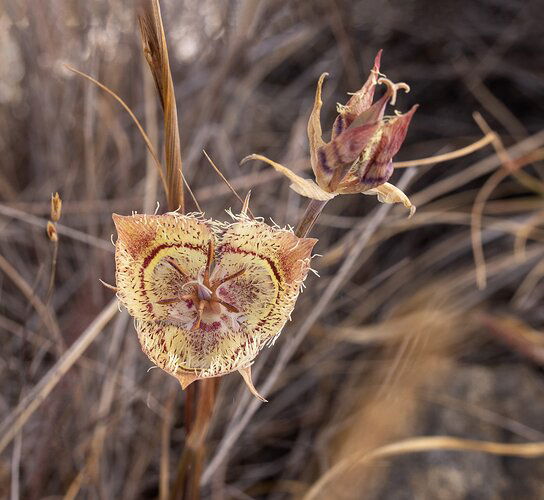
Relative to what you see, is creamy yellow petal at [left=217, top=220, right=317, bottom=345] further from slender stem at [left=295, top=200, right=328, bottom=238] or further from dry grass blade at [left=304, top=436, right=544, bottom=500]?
dry grass blade at [left=304, top=436, right=544, bottom=500]

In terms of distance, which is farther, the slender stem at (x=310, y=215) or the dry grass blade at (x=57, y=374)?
the dry grass blade at (x=57, y=374)

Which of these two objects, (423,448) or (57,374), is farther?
(423,448)

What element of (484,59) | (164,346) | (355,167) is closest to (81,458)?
(164,346)

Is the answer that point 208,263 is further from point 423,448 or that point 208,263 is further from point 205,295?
point 423,448

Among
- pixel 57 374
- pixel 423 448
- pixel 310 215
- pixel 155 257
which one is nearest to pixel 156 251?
pixel 155 257

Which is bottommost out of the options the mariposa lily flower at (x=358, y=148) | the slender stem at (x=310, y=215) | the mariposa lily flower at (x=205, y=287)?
the mariposa lily flower at (x=205, y=287)

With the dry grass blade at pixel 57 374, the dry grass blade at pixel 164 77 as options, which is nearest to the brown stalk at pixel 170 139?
the dry grass blade at pixel 164 77

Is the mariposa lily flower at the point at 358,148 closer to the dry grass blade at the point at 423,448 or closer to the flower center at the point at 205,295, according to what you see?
the flower center at the point at 205,295

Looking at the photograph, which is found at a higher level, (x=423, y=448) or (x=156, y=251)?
(x=156, y=251)

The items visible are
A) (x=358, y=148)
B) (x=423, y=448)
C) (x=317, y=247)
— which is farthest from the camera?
(x=317, y=247)
